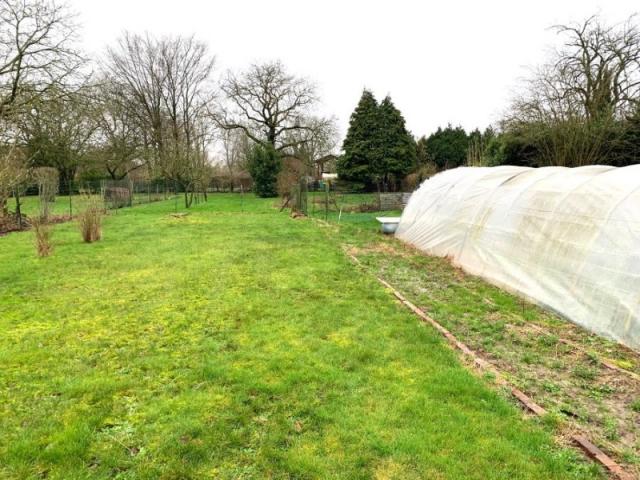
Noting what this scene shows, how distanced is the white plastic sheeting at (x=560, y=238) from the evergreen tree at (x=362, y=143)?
16.0 meters

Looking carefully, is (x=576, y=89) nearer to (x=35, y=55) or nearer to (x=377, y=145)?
(x=377, y=145)

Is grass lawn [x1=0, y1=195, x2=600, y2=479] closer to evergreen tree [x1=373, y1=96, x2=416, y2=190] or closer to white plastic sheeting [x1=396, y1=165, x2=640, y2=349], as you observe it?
white plastic sheeting [x1=396, y1=165, x2=640, y2=349]

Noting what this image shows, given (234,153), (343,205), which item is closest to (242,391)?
(343,205)

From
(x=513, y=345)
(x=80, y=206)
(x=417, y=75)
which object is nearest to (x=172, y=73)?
(x=417, y=75)

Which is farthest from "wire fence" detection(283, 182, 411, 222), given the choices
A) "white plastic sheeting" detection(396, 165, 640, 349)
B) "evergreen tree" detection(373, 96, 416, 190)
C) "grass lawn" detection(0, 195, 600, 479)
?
"grass lawn" detection(0, 195, 600, 479)

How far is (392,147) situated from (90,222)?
1862 cm

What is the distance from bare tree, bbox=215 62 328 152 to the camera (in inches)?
1166

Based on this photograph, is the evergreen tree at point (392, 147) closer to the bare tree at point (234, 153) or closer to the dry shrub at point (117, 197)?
the bare tree at point (234, 153)

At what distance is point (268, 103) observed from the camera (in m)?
30.4

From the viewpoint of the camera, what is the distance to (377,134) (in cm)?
2459

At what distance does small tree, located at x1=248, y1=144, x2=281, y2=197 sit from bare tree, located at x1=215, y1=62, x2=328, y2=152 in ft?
3.70

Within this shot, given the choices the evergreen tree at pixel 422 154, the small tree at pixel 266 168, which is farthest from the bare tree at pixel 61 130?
the evergreen tree at pixel 422 154

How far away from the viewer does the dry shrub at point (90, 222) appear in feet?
33.8

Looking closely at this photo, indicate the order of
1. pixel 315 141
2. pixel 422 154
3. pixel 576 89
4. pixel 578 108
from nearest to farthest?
1. pixel 578 108
2. pixel 576 89
3. pixel 422 154
4. pixel 315 141
